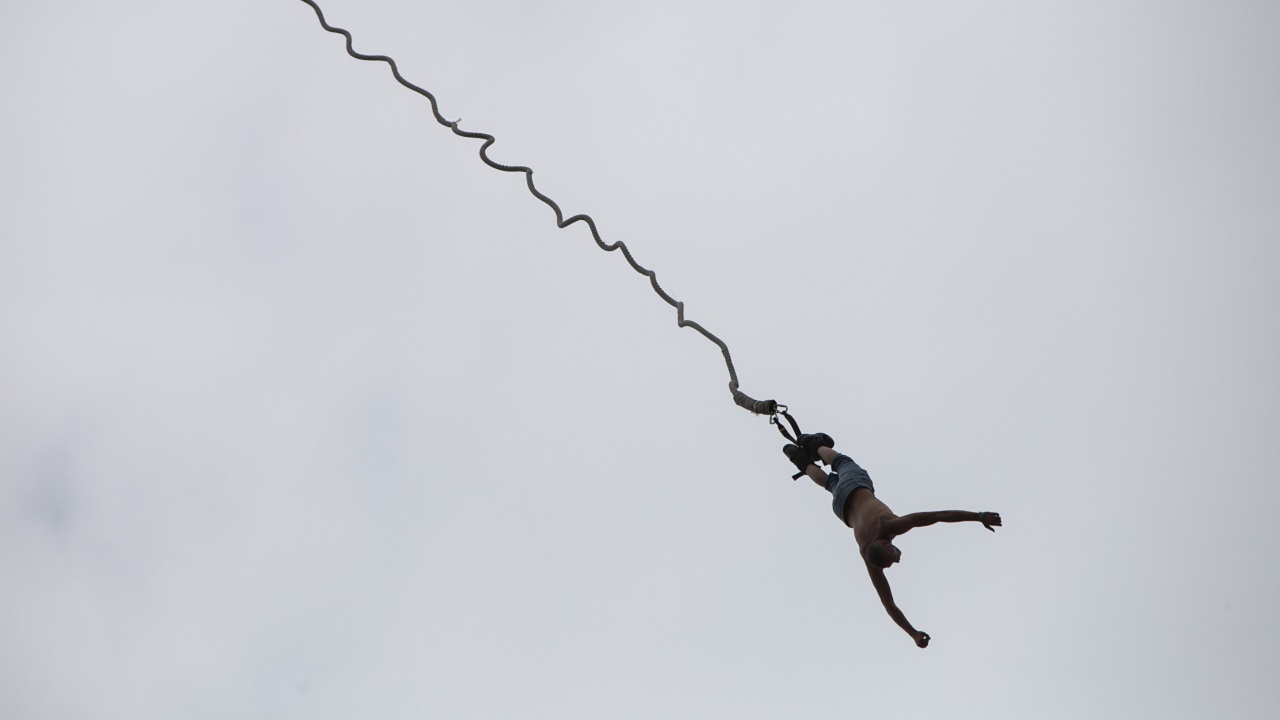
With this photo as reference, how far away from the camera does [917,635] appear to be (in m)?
7.88

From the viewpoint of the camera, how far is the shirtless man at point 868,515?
7574 millimetres

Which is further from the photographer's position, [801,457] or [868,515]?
[801,457]

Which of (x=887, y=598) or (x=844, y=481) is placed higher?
(x=844, y=481)

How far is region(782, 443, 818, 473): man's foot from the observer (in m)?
9.29

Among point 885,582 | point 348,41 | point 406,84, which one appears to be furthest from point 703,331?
point 348,41

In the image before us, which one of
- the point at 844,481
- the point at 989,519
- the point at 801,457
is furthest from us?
the point at 801,457

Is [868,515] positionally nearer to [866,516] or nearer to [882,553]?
[866,516]

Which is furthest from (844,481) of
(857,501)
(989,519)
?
(989,519)

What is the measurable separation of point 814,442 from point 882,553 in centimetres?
155

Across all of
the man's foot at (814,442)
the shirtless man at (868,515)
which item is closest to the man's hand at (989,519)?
the shirtless man at (868,515)

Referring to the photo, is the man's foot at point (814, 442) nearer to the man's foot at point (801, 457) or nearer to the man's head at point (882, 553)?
the man's foot at point (801, 457)

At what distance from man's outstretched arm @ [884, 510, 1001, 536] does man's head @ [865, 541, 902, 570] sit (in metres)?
0.12

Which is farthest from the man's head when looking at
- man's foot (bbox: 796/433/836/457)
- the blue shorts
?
man's foot (bbox: 796/433/836/457)

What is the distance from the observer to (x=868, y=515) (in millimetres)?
8133
